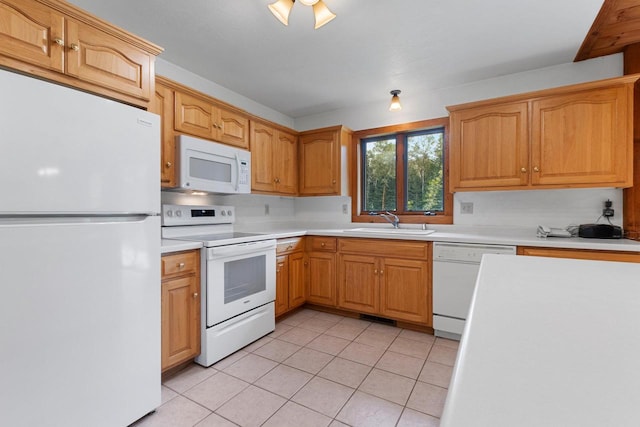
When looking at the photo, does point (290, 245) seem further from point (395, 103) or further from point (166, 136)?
point (395, 103)

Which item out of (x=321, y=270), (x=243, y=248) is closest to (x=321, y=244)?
(x=321, y=270)

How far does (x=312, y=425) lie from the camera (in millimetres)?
1521

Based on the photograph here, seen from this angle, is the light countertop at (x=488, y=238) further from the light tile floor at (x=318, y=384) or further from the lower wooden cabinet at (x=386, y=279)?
the light tile floor at (x=318, y=384)

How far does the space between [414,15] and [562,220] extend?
6.77ft

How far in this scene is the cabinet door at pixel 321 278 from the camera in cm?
298

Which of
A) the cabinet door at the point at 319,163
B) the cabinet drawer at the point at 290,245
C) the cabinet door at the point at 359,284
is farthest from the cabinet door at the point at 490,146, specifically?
the cabinet drawer at the point at 290,245

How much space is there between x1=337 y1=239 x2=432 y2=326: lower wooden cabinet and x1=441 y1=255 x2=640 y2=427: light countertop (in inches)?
71.1

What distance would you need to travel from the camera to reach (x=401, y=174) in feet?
10.9

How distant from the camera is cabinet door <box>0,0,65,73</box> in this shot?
119 cm

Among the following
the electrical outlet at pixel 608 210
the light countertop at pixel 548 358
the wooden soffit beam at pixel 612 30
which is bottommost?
the light countertop at pixel 548 358

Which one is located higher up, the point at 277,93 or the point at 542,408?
the point at 277,93

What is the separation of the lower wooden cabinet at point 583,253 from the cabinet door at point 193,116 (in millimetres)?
2635

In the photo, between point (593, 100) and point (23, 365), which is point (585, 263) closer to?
point (593, 100)

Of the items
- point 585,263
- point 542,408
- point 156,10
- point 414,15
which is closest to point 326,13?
point 414,15
